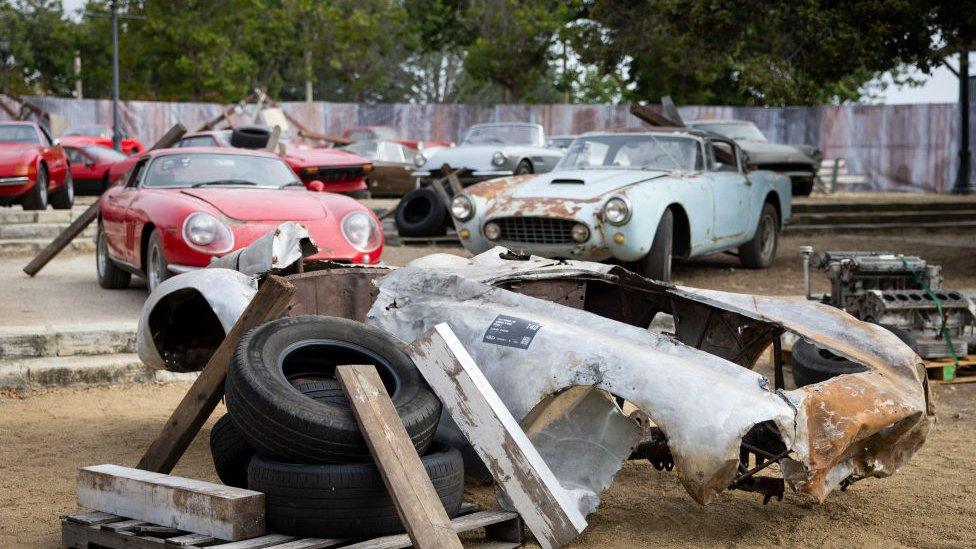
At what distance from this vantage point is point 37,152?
17391 mm

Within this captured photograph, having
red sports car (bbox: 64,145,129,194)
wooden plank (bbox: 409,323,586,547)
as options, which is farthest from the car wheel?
red sports car (bbox: 64,145,129,194)

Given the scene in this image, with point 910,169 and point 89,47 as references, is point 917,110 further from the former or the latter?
point 89,47

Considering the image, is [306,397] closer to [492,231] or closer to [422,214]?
[492,231]

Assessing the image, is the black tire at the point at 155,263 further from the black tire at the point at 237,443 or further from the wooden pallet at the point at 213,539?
the wooden pallet at the point at 213,539

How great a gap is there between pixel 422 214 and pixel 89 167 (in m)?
9.89

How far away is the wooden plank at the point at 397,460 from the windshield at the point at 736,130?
68.1ft

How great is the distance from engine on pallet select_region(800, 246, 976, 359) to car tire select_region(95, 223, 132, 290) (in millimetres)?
6439

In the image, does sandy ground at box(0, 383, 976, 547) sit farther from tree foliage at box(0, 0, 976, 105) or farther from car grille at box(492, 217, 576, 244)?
tree foliage at box(0, 0, 976, 105)

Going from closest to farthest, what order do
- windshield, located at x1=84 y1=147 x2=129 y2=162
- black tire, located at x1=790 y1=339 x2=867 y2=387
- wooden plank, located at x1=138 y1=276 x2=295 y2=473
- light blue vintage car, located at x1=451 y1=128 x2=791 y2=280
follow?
wooden plank, located at x1=138 y1=276 x2=295 y2=473
black tire, located at x1=790 y1=339 x2=867 y2=387
light blue vintage car, located at x1=451 y1=128 x2=791 y2=280
windshield, located at x1=84 y1=147 x2=129 y2=162

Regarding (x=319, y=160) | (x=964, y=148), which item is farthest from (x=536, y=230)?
(x=964, y=148)

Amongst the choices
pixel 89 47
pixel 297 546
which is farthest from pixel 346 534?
pixel 89 47

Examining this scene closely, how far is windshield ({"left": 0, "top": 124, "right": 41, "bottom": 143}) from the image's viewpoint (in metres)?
18.0

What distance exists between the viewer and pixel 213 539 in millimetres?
4254

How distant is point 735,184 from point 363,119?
2396cm
